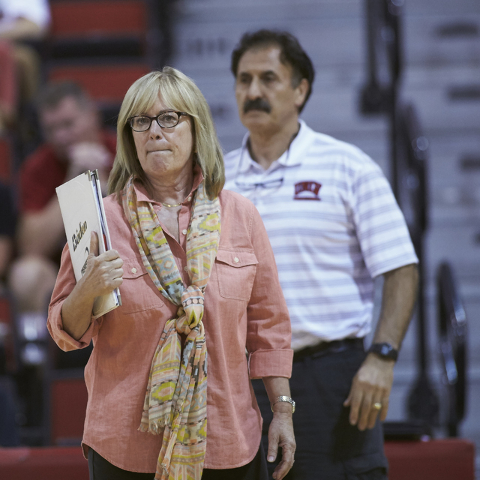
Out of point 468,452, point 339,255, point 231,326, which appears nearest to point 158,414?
point 231,326

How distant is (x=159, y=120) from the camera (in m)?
1.64

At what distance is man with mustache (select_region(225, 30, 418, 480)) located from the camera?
2107 mm

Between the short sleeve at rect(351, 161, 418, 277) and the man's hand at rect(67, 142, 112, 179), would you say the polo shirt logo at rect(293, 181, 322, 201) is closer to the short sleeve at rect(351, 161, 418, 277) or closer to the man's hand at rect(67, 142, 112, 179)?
the short sleeve at rect(351, 161, 418, 277)

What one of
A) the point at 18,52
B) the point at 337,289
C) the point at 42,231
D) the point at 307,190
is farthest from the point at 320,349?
the point at 18,52

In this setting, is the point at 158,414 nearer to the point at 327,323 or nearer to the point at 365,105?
the point at 327,323

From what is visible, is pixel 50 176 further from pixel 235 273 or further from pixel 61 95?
pixel 235 273

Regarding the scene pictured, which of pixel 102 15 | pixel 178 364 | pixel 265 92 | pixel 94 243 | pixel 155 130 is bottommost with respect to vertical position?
pixel 178 364

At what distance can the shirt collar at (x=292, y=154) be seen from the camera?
89.0 inches

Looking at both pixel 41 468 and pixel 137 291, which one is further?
pixel 41 468

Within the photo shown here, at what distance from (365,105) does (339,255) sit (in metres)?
2.06

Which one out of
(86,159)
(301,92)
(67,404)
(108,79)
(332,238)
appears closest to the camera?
(332,238)

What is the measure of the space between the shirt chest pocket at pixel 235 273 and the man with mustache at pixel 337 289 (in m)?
0.48

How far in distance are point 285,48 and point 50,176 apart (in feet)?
7.06

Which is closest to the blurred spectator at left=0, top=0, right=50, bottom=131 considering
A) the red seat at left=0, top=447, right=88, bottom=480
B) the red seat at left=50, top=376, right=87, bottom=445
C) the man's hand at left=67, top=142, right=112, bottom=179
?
the man's hand at left=67, top=142, right=112, bottom=179
